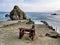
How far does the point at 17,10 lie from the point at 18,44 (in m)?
46.2

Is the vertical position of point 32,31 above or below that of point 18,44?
above

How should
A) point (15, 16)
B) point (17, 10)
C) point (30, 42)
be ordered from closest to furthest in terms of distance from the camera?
point (30, 42) < point (15, 16) < point (17, 10)

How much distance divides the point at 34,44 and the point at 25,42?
970 mm

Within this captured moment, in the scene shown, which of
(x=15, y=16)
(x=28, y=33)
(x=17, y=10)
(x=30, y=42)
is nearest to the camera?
(x=30, y=42)

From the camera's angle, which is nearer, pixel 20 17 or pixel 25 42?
pixel 25 42

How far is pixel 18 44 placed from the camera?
14016 mm

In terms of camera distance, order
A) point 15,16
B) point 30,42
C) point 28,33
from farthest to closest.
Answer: point 15,16 < point 28,33 < point 30,42

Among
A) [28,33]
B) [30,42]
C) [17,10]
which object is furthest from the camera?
[17,10]

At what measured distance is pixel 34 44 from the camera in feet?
46.9

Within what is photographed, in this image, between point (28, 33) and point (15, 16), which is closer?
point (28, 33)

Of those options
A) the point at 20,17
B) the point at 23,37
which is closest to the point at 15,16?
the point at 20,17

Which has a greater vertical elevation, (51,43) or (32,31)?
(32,31)

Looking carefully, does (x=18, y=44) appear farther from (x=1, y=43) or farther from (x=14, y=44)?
(x=1, y=43)

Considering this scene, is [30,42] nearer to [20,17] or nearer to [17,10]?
[20,17]
